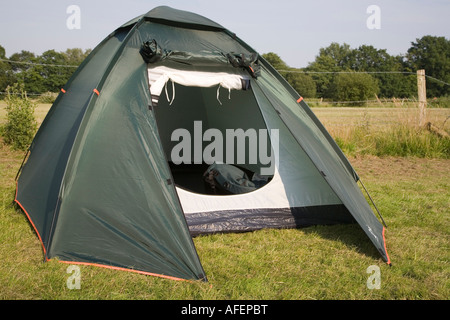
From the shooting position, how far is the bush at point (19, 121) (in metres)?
6.82

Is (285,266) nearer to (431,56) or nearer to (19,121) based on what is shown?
(19,121)

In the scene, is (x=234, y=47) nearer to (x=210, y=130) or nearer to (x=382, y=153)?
(x=210, y=130)

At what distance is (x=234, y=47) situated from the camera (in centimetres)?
366

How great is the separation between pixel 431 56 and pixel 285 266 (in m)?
43.9

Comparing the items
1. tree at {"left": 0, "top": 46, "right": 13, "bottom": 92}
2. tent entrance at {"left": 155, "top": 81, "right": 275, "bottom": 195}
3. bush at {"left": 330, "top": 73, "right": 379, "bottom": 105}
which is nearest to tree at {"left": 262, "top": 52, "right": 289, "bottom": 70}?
bush at {"left": 330, "top": 73, "right": 379, "bottom": 105}

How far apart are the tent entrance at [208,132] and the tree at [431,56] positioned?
39508 mm

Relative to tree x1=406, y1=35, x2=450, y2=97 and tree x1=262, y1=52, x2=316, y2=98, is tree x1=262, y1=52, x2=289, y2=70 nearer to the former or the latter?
tree x1=262, y1=52, x2=316, y2=98

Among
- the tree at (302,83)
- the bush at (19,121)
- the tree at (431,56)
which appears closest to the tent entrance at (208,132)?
the bush at (19,121)

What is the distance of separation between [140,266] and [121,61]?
1.54 metres

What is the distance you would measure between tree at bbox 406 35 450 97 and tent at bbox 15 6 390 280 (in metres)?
40.9

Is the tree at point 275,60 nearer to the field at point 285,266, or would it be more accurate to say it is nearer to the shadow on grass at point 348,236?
the field at point 285,266

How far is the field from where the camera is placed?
2.46 metres

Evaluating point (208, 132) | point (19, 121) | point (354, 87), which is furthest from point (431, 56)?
point (19, 121)

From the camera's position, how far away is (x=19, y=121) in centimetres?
685
